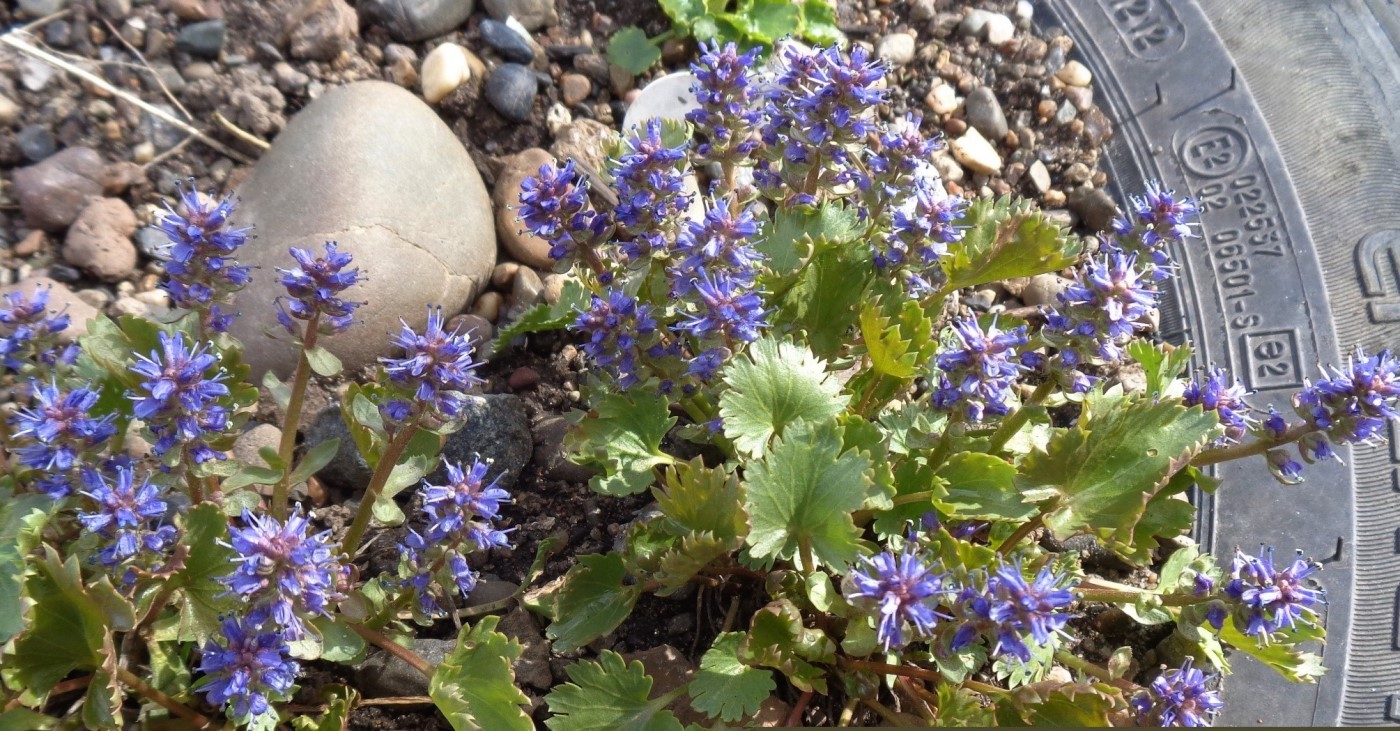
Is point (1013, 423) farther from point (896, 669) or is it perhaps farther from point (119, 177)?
point (119, 177)

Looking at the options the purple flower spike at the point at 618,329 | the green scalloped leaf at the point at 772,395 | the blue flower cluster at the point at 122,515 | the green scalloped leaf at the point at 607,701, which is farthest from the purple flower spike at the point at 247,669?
the green scalloped leaf at the point at 772,395

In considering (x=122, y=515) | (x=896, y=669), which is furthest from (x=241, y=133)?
(x=896, y=669)

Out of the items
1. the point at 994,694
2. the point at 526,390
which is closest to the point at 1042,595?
the point at 994,694

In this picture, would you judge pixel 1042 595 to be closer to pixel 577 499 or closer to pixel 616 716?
pixel 616 716

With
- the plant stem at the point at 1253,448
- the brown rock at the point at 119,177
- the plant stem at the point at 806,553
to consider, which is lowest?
the brown rock at the point at 119,177

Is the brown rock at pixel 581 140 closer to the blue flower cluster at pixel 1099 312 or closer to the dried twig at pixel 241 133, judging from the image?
the dried twig at pixel 241 133
